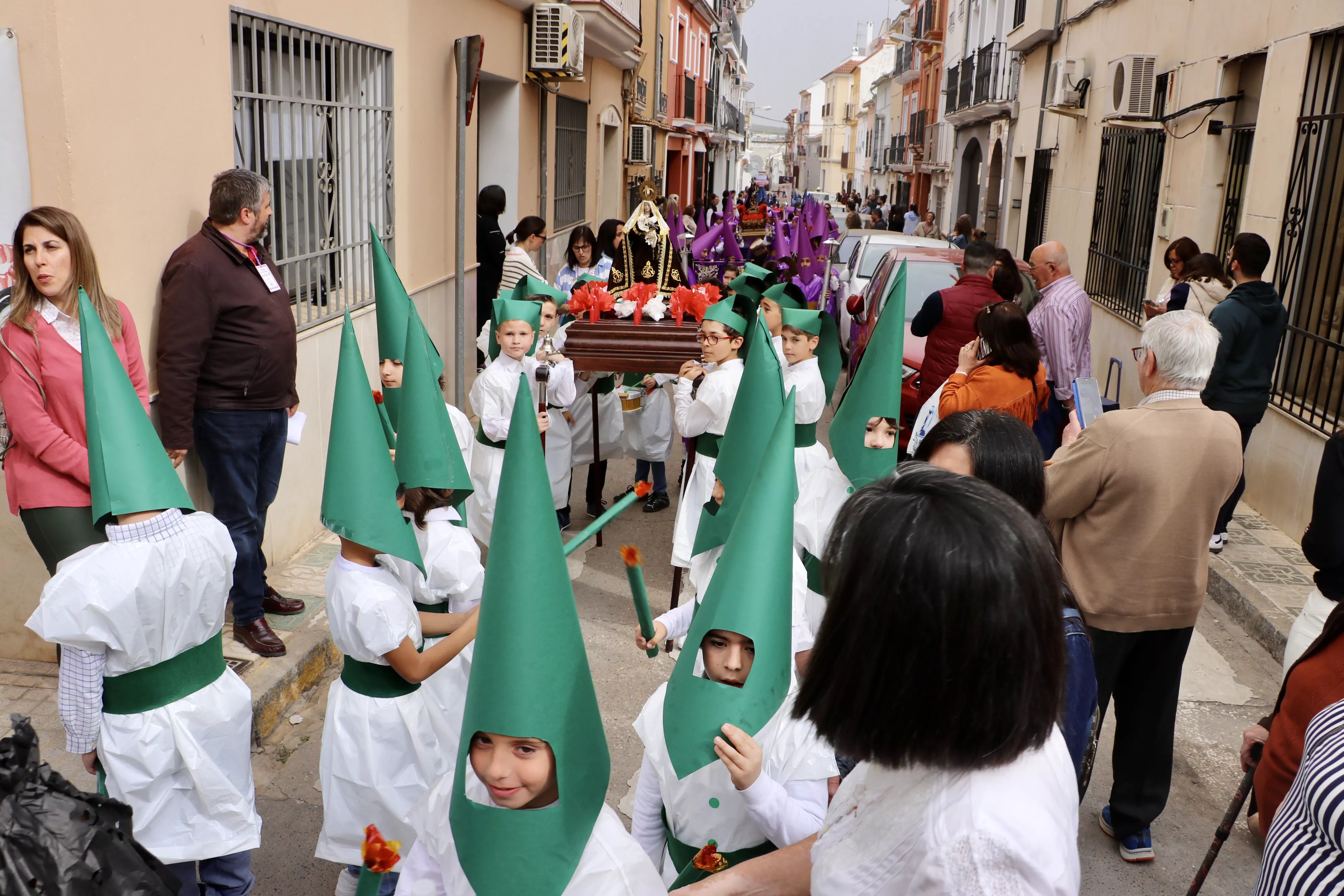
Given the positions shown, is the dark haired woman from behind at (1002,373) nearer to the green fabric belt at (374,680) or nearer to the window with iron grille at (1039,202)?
the green fabric belt at (374,680)

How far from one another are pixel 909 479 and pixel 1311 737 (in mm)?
1003

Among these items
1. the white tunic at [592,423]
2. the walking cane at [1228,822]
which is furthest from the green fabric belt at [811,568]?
the white tunic at [592,423]

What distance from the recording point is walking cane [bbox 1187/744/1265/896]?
9.09ft

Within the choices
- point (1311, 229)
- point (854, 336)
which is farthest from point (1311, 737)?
point (854, 336)

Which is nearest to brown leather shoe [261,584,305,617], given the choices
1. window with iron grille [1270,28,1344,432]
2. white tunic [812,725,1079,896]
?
white tunic [812,725,1079,896]

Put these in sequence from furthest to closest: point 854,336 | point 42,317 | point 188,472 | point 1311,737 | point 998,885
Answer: point 854,336 < point 188,472 < point 42,317 < point 1311,737 < point 998,885

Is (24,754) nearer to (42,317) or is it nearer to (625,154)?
(42,317)

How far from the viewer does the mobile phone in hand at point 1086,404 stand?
414cm

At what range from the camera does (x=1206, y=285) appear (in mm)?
6750

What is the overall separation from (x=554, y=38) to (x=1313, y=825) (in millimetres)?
10404

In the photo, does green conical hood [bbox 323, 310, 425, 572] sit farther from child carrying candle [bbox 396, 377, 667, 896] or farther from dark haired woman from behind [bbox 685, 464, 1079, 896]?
dark haired woman from behind [bbox 685, 464, 1079, 896]

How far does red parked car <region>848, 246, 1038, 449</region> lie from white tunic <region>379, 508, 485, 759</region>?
5.06m

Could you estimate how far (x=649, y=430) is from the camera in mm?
6941

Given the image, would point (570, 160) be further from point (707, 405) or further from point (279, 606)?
point (279, 606)
